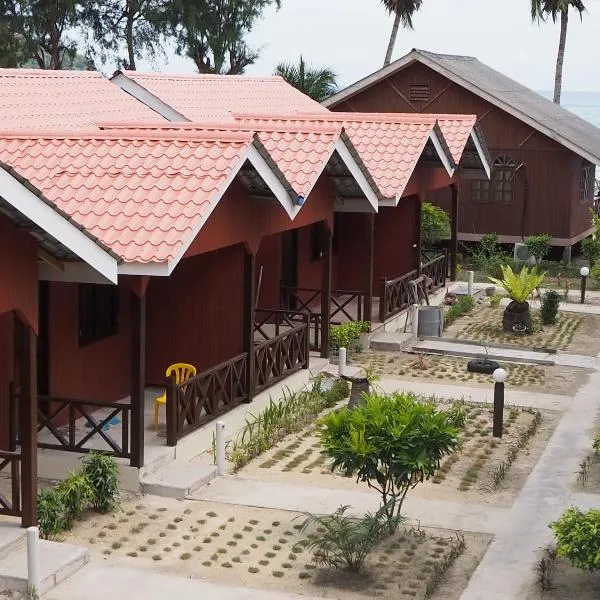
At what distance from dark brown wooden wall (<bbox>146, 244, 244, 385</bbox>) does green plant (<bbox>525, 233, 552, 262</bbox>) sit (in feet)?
52.2

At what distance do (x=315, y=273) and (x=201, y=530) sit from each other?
1143cm

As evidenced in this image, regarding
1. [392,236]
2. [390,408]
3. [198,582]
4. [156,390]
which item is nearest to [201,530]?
[198,582]

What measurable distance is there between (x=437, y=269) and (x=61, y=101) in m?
11.2

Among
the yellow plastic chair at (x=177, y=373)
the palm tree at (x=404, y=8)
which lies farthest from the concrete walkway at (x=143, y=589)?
the palm tree at (x=404, y=8)

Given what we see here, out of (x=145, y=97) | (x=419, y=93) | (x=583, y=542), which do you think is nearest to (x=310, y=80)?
(x=419, y=93)

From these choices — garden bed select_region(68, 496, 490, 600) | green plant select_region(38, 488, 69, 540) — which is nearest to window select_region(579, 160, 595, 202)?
garden bed select_region(68, 496, 490, 600)

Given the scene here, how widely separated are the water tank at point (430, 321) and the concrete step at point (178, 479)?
9336 mm

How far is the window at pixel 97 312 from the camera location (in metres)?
15.1

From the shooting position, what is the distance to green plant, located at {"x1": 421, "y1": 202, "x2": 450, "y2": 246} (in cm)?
2914

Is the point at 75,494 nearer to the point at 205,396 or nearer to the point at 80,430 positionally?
the point at 80,430

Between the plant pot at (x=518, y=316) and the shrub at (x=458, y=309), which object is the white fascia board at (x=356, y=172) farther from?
the shrub at (x=458, y=309)

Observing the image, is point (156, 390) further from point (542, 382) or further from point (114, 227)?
point (542, 382)

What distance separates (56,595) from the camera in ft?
34.5

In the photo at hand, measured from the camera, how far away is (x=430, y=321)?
22.7 m
